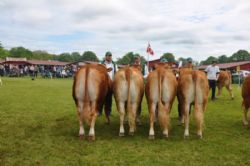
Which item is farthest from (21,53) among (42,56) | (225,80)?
(225,80)

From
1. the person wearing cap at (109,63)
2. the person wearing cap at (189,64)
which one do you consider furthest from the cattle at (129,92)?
the person wearing cap at (189,64)

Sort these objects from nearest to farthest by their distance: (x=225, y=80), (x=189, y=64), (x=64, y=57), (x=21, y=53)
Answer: (x=189, y=64) < (x=225, y=80) < (x=21, y=53) < (x=64, y=57)

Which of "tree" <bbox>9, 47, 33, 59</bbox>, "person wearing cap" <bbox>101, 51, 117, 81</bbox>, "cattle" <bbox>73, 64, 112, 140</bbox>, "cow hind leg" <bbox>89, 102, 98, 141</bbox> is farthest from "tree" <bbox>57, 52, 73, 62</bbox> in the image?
"cow hind leg" <bbox>89, 102, 98, 141</bbox>

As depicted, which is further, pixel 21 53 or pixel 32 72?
pixel 21 53

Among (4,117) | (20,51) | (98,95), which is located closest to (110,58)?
(98,95)

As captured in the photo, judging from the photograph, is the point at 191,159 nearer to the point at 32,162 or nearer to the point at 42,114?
the point at 32,162

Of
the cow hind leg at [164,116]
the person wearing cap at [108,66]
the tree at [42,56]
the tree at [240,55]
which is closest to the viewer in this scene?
the cow hind leg at [164,116]

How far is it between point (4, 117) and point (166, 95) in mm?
5405

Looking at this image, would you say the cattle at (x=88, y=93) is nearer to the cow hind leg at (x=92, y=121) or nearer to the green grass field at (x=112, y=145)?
the cow hind leg at (x=92, y=121)

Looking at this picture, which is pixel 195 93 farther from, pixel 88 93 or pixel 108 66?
pixel 108 66

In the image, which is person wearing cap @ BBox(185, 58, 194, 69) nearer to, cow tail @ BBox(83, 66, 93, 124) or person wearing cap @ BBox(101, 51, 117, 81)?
person wearing cap @ BBox(101, 51, 117, 81)

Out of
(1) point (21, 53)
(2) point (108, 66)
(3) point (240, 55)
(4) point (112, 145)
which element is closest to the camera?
(4) point (112, 145)

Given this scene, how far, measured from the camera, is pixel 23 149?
6.26 meters

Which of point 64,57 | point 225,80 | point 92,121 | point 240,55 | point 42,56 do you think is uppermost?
point 42,56
